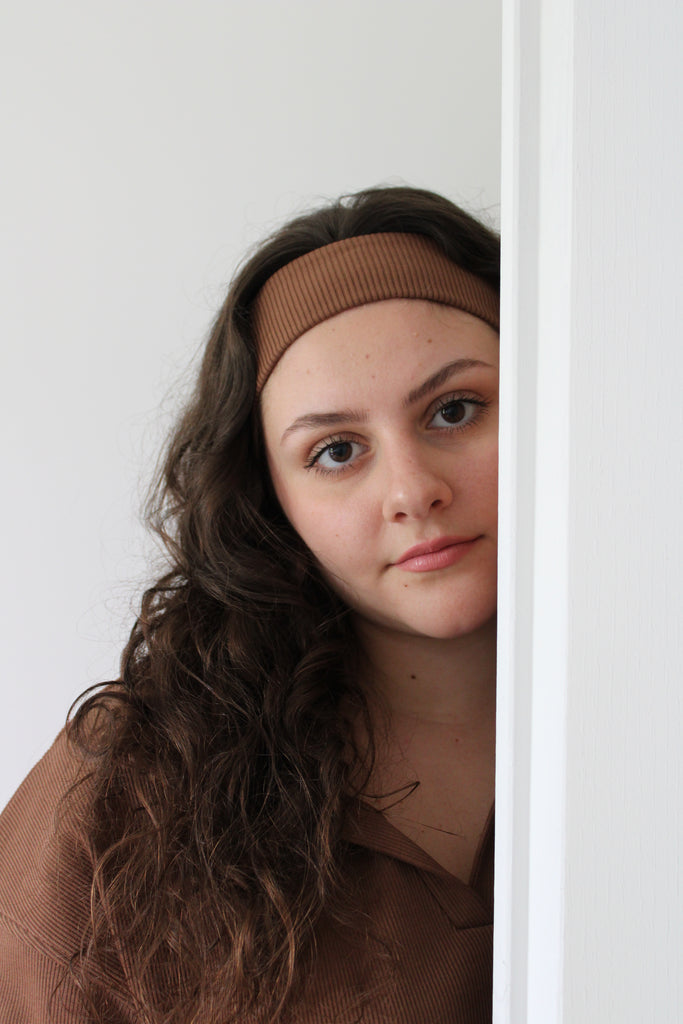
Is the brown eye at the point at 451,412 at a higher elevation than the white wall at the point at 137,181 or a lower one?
lower

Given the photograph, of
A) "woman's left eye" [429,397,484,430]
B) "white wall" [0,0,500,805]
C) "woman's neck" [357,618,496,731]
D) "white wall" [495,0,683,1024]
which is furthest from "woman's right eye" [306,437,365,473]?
"white wall" [495,0,683,1024]

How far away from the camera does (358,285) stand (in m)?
1.08

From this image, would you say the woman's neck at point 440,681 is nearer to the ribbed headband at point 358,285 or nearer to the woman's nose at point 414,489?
the woman's nose at point 414,489

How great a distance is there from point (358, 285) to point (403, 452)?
0.24 m

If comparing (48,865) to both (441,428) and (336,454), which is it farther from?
(441,428)

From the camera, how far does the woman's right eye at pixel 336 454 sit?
106 centimetres

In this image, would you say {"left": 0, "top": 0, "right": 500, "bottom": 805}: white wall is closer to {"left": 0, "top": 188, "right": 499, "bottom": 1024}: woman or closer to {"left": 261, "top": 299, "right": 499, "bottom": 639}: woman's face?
{"left": 0, "top": 188, "right": 499, "bottom": 1024}: woman

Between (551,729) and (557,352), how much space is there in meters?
0.22

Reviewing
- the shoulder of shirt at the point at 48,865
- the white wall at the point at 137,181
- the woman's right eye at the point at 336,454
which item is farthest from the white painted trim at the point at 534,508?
the white wall at the point at 137,181

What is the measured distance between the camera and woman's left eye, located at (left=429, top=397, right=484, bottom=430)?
1040mm

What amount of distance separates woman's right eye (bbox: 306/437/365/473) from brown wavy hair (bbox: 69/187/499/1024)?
5.6 inches

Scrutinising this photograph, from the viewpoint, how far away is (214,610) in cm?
119

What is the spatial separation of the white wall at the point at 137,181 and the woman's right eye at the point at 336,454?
0.44 meters

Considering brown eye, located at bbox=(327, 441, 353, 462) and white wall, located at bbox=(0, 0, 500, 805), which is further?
white wall, located at bbox=(0, 0, 500, 805)
